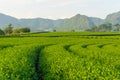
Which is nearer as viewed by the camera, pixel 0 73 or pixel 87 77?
pixel 87 77

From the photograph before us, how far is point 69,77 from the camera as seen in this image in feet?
65.4

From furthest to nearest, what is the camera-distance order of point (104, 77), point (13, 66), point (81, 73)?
point (13, 66) → point (81, 73) → point (104, 77)

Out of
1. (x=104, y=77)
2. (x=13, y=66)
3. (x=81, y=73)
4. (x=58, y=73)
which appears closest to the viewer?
(x=104, y=77)

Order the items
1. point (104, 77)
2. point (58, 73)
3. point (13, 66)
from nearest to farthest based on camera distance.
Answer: point (104, 77)
point (58, 73)
point (13, 66)

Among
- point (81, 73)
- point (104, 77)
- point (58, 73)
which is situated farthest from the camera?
point (58, 73)

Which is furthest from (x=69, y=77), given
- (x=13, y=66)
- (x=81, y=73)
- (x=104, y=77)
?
(x=13, y=66)

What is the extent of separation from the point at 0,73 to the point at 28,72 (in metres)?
2.39

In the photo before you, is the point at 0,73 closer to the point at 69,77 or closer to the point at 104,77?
the point at 69,77

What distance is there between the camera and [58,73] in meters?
21.7

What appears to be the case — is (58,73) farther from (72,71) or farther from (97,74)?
(97,74)

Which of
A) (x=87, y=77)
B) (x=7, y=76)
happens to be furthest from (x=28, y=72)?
(x=87, y=77)

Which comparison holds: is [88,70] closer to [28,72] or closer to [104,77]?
[104,77]

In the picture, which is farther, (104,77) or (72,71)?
(72,71)

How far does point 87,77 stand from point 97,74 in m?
0.90
